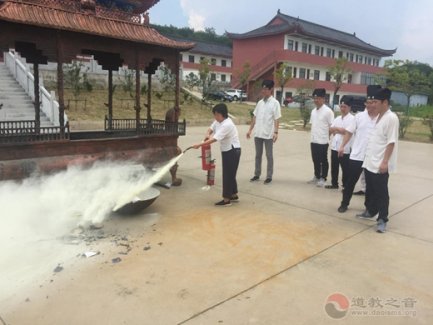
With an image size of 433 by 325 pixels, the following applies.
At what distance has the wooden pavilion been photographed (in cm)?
560

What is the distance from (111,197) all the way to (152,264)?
5.93 feet

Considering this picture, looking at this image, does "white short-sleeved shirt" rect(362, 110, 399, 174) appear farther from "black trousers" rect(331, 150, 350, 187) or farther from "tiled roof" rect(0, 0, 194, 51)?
"tiled roof" rect(0, 0, 194, 51)

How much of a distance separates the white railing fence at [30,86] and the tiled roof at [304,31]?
95.6ft

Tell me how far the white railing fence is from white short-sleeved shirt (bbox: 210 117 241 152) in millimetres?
7109

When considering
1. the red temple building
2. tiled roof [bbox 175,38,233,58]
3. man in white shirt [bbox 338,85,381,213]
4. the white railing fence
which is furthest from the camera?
tiled roof [bbox 175,38,233,58]

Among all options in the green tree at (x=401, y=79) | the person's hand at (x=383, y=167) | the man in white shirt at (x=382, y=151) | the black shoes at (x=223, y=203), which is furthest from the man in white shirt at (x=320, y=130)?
the green tree at (x=401, y=79)

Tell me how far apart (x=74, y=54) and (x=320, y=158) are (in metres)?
4.63

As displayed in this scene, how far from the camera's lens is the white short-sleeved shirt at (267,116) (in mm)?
7168

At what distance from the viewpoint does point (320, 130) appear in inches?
281

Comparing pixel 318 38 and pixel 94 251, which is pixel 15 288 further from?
pixel 318 38

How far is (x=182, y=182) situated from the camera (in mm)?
7312

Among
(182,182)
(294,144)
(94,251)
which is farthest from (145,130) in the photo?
(294,144)

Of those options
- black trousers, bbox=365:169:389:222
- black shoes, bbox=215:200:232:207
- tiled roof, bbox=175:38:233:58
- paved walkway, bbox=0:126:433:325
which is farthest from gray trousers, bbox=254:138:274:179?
tiled roof, bbox=175:38:233:58

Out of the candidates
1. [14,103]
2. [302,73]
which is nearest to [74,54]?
[14,103]
